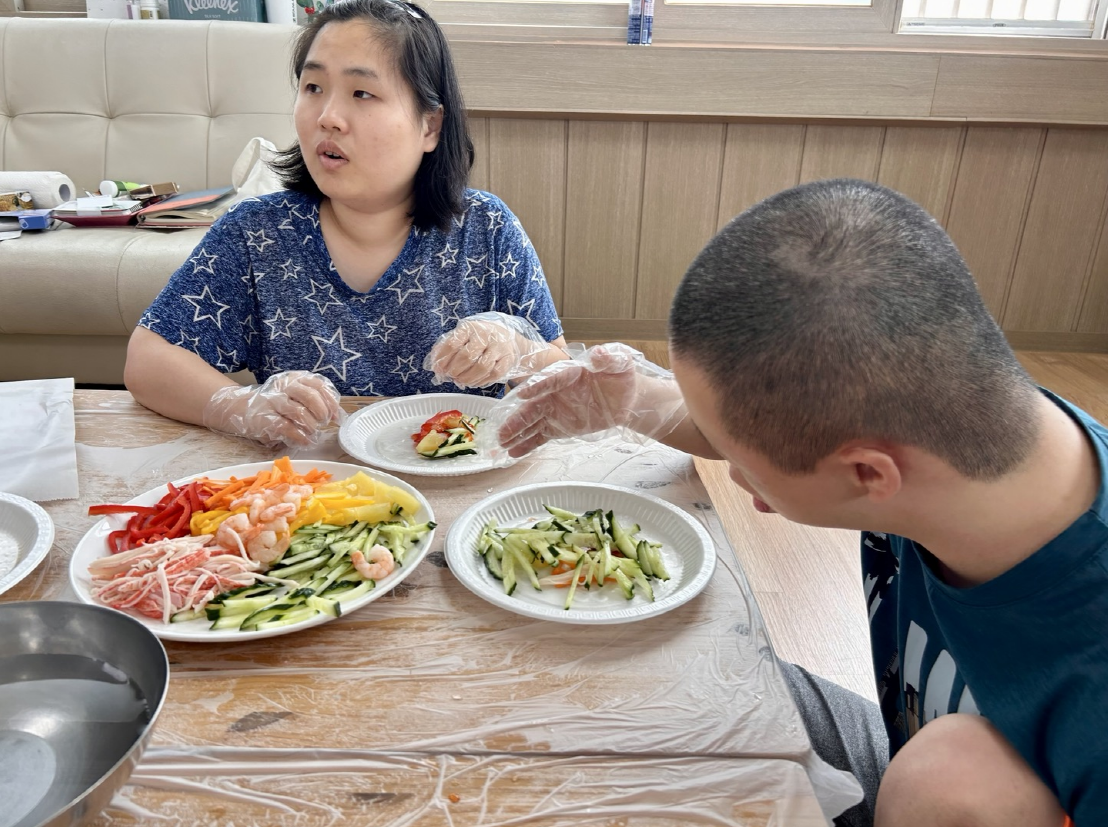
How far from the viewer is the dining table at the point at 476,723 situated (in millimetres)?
611

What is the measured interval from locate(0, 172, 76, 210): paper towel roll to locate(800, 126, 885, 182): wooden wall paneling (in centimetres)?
307

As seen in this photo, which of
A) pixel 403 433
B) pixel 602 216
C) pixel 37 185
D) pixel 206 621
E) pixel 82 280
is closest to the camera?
pixel 206 621

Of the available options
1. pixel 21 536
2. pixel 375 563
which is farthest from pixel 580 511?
pixel 21 536

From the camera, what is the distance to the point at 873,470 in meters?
0.68

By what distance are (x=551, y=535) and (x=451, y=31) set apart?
322cm

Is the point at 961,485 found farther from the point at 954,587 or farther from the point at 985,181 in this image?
the point at 985,181

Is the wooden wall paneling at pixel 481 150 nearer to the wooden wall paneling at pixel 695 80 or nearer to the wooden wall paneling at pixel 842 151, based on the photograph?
the wooden wall paneling at pixel 695 80

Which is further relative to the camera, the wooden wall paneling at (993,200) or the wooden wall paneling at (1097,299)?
the wooden wall paneling at (1097,299)

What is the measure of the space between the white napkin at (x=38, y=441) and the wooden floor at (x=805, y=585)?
58.7 inches

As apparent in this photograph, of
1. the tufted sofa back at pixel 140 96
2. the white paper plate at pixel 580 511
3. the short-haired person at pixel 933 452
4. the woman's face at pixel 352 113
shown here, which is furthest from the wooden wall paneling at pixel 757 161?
the short-haired person at pixel 933 452

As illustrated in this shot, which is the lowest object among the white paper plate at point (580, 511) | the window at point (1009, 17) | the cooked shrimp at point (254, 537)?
the white paper plate at point (580, 511)

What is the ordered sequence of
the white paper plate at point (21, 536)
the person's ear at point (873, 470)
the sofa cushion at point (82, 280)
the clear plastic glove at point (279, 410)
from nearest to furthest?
the person's ear at point (873, 470) < the white paper plate at point (21, 536) < the clear plastic glove at point (279, 410) < the sofa cushion at point (82, 280)

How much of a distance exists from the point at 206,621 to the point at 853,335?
66 centimetres

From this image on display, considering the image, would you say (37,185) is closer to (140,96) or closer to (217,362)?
(140,96)
